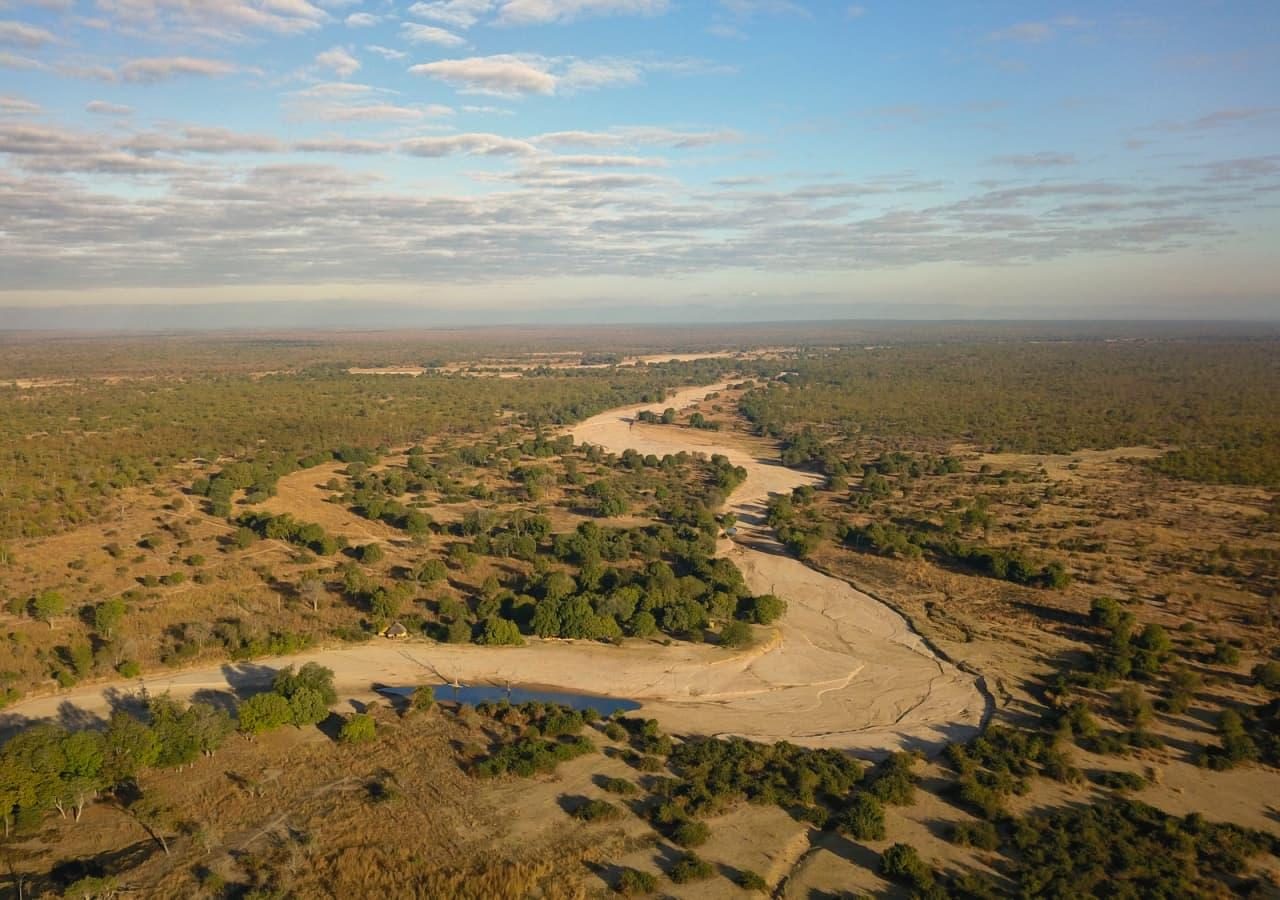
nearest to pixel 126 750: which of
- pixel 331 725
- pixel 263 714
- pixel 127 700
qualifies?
pixel 263 714

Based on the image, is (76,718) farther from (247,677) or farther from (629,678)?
(629,678)

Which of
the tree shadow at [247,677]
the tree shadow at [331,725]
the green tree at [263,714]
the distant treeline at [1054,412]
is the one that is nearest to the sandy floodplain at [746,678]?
the tree shadow at [247,677]

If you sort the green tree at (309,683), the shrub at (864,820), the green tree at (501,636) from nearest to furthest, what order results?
the shrub at (864,820)
the green tree at (309,683)
the green tree at (501,636)

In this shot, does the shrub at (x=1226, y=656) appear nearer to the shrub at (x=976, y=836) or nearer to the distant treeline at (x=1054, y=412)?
the shrub at (x=976, y=836)

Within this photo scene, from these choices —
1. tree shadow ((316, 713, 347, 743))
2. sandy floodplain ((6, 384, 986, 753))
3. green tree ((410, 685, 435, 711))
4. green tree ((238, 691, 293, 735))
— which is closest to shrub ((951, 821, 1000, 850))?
sandy floodplain ((6, 384, 986, 753))

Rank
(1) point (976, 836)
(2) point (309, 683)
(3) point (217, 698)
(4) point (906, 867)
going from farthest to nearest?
(3) point (217, 698), (2) point (309, 683), (1) point (976, 836), (4) point (906, 867)

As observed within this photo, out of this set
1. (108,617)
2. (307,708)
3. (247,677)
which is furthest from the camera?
(108,617)

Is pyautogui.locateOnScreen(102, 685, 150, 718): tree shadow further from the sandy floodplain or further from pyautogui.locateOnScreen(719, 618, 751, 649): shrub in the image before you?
pyautogui.locateOnScreen(719, 618, 751, 649): shrub

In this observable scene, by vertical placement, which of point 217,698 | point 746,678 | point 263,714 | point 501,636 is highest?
point 263,714

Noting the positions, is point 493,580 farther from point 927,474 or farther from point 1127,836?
point 927,474
